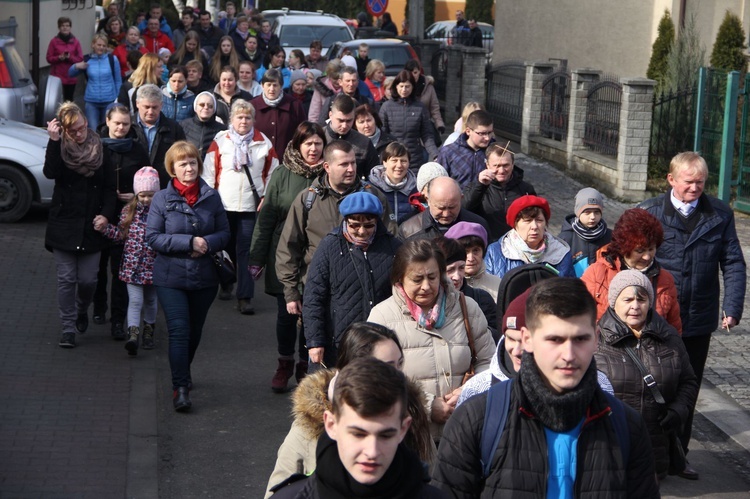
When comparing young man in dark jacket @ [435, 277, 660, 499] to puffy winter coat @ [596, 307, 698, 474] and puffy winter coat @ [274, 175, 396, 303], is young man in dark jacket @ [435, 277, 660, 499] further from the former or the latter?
puffy winter coat @ [274, 175, 396, 303]

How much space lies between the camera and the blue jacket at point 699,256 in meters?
7.44

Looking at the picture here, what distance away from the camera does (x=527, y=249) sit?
716cm

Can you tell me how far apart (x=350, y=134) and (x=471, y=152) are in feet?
3.40

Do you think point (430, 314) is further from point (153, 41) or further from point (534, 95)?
point (153, 41)

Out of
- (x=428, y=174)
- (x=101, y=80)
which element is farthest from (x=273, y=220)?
(x=101, y=80)

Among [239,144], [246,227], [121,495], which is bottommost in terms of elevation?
[121,495]

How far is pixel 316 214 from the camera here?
784 cm

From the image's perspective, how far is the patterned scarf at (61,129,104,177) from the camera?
916 cm

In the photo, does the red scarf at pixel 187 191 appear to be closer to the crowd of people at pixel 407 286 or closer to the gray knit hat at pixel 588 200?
the crowd of people at pixel 407 286

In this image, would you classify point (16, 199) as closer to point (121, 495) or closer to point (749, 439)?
point (121, 495)

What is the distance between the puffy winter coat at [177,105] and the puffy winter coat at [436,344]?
23.4ft

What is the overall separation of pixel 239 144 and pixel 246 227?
756 mm

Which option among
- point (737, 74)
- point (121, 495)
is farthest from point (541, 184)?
point (121, 495)

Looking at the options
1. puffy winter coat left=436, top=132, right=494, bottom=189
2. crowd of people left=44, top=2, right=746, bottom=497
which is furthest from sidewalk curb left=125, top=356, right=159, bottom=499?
A: puffy winter coat left=436, top=132, right=494, bottom=189
